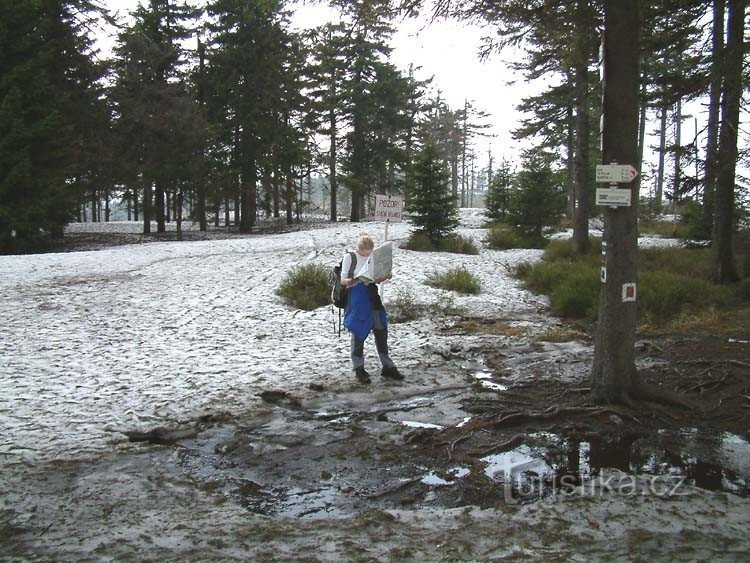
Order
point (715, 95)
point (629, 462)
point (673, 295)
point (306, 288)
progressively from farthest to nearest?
point (715, 95), point (306, 288), point (673, 295), point (629, 462)

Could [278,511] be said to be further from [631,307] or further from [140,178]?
[140,178]

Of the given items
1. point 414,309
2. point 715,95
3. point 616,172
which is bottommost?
point 414,309

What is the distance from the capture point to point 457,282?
13.1 metres

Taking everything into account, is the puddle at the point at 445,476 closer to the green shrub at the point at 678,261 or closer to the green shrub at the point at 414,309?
the green shrub at the point at 414,309

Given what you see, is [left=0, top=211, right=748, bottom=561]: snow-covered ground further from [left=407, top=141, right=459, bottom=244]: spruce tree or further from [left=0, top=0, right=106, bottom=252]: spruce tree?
[left=0, top=0, right=106, bottom=252]: spruce tree

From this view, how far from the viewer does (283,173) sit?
29.9 meters

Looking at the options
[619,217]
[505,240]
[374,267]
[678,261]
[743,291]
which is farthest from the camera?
[505,240]

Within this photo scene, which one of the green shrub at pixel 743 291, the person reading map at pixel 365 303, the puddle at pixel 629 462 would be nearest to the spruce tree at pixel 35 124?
the person reading map at pixel 365 303

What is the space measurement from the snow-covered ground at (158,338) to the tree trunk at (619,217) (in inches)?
112

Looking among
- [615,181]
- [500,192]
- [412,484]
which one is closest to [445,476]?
[412,484]

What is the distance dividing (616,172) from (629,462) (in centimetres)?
271

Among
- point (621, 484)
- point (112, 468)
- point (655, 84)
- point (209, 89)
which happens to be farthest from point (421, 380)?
point (209, 89)

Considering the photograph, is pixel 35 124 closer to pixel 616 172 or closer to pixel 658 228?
pixel 616 172

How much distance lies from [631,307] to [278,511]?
3.99 meters
